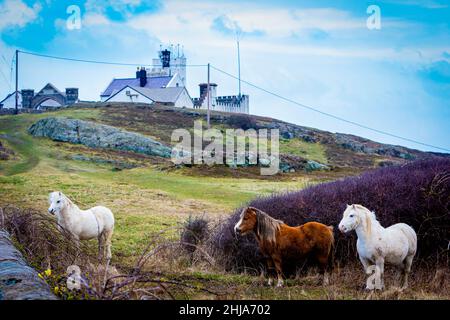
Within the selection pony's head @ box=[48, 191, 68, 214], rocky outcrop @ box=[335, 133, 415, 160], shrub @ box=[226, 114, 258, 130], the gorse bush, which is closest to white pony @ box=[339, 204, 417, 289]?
the gorse bush

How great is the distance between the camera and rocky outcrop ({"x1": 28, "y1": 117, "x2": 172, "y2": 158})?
60.5 m

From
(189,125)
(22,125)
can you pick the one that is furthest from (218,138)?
(22,125)

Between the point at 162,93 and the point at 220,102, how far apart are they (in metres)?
20.4

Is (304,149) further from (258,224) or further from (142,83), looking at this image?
(258,224)

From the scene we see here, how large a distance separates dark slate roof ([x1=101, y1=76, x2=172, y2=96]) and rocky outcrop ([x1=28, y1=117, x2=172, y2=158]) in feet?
149

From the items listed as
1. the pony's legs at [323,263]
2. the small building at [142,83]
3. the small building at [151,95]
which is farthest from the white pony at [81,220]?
the small building at [142,83]

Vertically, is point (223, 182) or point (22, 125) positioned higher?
point (22, 125)

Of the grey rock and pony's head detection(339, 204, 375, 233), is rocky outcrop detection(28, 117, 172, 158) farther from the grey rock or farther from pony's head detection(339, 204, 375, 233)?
pony's head detection(339, 204, 375, 233)

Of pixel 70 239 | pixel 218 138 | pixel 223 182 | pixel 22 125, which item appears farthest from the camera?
pixel 218 138

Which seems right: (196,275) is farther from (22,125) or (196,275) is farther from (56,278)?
(22,125)

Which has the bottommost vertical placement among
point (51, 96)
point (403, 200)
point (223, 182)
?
point (223, 182)

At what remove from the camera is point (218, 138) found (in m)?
73.0

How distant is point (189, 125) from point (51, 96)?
42.4m
